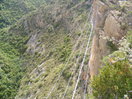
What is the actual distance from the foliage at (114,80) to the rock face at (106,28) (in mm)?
1407

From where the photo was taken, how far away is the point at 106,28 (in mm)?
6383

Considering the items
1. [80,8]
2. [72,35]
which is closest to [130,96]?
[72,35]

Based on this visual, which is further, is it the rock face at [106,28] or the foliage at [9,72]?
the foliage at [9,72]

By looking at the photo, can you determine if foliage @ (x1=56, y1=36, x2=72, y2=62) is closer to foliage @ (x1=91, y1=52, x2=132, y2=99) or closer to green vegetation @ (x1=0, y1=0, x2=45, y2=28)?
foliage @ (x1=91, y1=52, x2=132, y2=99)

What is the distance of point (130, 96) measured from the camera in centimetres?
353

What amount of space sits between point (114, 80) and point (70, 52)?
1072 centimetres

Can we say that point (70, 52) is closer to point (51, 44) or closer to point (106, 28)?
point (51, 44)

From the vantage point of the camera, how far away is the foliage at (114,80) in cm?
356

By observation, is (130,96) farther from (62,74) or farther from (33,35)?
(33,35)

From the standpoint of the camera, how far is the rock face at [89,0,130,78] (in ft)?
18.5

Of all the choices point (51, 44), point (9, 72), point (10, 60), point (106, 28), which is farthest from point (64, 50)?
point (10, 60)

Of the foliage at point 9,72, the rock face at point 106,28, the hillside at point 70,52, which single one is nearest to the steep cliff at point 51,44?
the hillside at point 70,52

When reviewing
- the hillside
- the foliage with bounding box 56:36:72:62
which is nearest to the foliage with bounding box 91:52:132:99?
the hillside

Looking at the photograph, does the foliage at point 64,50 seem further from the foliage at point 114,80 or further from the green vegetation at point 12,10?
the green vegetation at point 12,10
